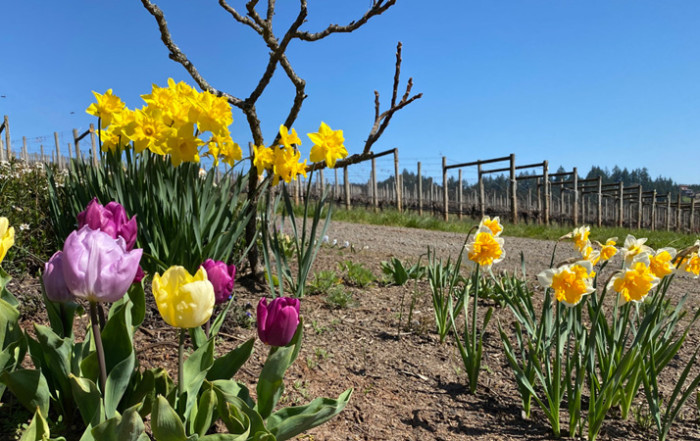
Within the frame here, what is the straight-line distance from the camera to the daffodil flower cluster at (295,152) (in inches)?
80.3

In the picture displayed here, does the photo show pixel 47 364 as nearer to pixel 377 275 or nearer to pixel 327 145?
pixel 327 145

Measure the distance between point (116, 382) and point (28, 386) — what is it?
0.19 metres

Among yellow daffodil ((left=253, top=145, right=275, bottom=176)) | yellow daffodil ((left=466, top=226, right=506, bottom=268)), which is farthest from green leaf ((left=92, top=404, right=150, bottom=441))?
yellow daffodil ((left=253, top=145, right=275, bottom=176))

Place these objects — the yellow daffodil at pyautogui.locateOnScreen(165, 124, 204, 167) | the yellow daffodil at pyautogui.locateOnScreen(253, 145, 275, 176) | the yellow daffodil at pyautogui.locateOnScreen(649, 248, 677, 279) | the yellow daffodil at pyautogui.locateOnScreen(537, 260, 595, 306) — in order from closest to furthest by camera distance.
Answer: the yellow daffodil at pyautogui.locateOnScreen(537, 260, 595, 306) → the yellow daffodil at pyautogui.locateOnScreen(649, 248, 677, 279) → the yellow daffodil at pyautogui.locateOnScreen(165, 124, 204, 167) → the yellow daffodil at pyautogui.locateOnScreen(253, 145, 275, 176)

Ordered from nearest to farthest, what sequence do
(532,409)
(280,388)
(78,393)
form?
1. (78,393)
2. (280,388)
3. (532,409)

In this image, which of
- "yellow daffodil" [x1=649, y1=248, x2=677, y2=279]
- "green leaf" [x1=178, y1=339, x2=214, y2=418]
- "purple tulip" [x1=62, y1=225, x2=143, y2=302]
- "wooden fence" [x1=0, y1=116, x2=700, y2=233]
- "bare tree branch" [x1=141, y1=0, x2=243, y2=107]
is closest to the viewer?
"purple tulip" [x1=62, y1=225, x2=143, y2=302]

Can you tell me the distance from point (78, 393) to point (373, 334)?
154cm

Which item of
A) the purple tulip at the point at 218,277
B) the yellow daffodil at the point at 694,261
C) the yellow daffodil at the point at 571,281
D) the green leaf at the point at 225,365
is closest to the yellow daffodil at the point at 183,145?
the purple tulip at the point at 218,277

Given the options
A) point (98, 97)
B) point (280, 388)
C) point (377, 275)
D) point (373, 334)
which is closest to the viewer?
point (280, 388)

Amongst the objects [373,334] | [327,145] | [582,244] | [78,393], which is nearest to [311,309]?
[373,334]

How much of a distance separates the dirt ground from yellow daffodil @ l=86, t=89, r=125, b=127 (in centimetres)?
93

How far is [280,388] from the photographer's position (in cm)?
119

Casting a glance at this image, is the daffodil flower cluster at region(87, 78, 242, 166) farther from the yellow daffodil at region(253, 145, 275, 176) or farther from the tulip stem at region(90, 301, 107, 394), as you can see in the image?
the tulip stem at region(90, 301, 107, 394)

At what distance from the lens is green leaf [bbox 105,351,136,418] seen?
107cm
